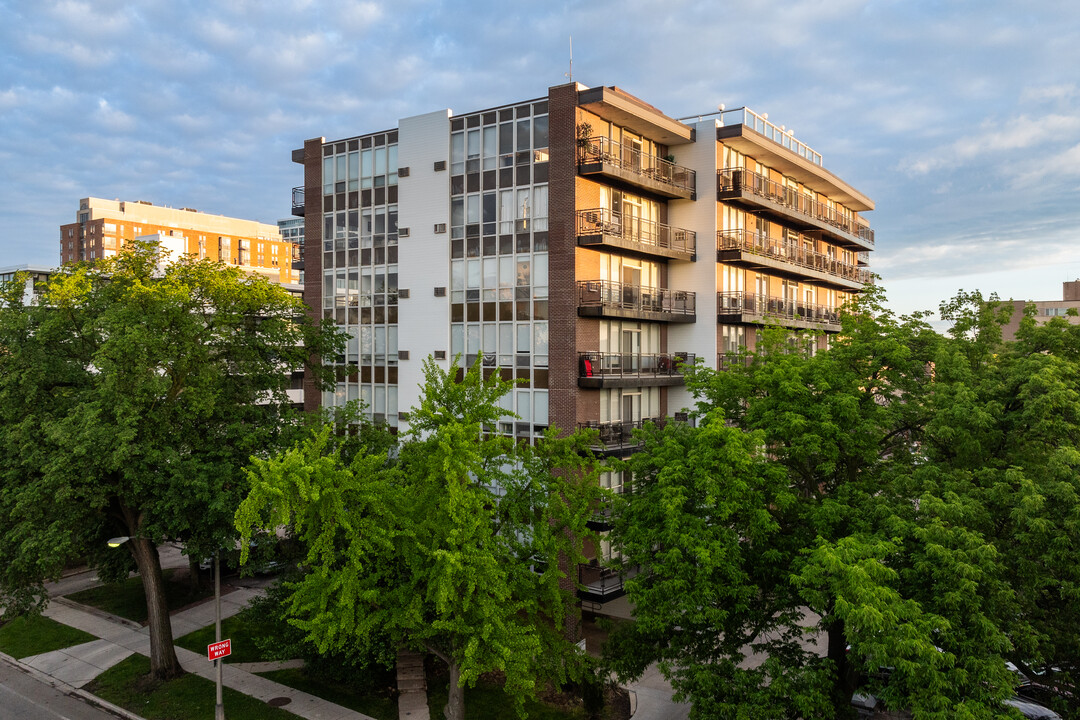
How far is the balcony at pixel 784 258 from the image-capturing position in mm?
34875

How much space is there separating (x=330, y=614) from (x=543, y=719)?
997cm

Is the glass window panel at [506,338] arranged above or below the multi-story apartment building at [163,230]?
below

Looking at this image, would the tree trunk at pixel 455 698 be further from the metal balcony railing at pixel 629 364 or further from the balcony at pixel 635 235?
the balcony at pixel 635 235

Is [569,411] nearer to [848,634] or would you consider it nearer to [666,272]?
[666,272]

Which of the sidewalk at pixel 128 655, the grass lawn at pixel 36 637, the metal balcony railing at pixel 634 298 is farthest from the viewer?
the metal balcony railing at pixel 634 298

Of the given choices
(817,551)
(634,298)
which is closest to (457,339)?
(634,298)

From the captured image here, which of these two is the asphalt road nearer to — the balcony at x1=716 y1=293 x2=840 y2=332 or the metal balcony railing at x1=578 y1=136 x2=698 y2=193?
the metal balcony railing at x1=578 y1=136 x2=698 y2=193

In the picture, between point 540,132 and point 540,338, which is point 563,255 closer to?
point 540,338

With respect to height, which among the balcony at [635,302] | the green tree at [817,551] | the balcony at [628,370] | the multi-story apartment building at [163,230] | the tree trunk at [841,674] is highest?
the multi-story apartment building at [163,230]

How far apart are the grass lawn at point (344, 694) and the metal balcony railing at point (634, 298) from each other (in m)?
17.1

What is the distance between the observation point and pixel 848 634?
14.1m

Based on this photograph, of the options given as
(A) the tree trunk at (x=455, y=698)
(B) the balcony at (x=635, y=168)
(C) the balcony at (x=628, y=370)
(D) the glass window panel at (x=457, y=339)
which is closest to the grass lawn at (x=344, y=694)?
(A) the tree trunk at (x=455, y=698)

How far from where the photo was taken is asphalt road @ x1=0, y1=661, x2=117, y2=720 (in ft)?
78.2

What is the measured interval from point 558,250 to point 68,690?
25.5 metres
